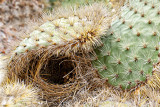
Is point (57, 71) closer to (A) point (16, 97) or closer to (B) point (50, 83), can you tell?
(B) point (50, 83)

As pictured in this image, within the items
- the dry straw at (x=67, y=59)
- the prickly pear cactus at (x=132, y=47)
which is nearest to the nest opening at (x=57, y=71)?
the dry straw at (x=67, y=59)

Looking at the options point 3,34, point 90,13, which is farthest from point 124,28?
point 3,34

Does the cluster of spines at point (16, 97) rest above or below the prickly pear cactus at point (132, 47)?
below

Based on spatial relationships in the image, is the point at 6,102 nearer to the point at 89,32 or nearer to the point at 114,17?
the point at 89,32

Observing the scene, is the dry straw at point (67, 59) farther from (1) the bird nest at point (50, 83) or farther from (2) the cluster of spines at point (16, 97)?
(2) the cluster of spines at point (16, 97)

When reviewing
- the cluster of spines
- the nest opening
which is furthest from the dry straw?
the cluster of spines

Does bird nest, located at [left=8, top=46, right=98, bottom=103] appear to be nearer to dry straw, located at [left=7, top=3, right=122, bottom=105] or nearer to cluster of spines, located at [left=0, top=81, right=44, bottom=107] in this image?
dry straw, located at [left=7, top=3, right=122, bottom=105]
